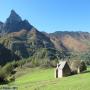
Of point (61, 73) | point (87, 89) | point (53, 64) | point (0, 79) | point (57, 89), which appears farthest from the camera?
point (53, 64)

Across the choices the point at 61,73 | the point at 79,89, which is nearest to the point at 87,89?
the point at 79,89

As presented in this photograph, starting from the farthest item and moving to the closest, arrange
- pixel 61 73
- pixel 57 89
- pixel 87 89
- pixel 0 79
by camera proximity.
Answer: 1. pixel 0 79
2. pixel 61 73
3. pixel 57 89
4. pixel 87 89

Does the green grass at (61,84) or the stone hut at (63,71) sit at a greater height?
the stone hut at (63,71)

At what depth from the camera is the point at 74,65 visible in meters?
108

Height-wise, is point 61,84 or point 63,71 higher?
point 63,71

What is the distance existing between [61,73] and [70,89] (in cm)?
A: 4583

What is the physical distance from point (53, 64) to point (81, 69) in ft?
293

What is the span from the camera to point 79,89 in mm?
48500

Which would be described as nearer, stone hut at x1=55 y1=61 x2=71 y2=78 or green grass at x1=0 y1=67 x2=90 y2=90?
green grass at x1=0 y1=67 x2=90 y2=90

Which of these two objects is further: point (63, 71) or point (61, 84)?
point (63, 71)

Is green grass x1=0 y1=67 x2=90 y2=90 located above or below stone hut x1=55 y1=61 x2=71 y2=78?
below

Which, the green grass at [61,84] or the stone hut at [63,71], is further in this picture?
the stone hut at [63,71]

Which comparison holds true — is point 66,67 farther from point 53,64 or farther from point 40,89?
point 53,64

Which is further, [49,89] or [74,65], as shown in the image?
[74,65]
